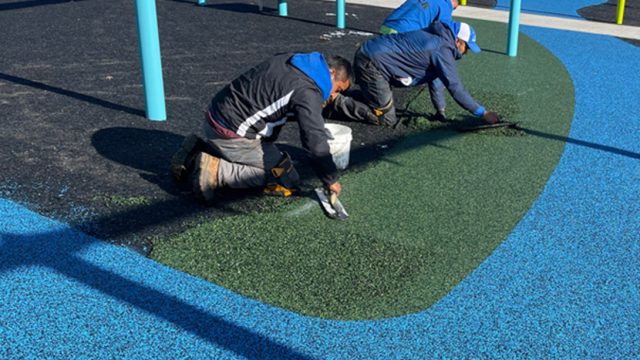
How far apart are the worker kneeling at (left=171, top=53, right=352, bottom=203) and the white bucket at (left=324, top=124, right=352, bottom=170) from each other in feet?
1.46

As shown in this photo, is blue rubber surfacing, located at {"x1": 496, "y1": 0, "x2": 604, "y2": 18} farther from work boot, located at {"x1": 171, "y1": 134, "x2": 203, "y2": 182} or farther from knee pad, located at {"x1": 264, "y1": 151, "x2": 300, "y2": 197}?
work boot, located at {"x1": 171, "y1": 134, "x2": 203, "y2": 182}

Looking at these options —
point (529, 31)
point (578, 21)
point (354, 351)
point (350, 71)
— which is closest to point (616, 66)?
point (529, 31)

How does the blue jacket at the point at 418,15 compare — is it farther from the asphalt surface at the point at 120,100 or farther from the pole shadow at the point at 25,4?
the pole shadow at the point at 25,4

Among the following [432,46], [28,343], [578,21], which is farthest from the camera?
[578,21]

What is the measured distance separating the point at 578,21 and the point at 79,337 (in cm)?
1143

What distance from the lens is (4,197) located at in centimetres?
479

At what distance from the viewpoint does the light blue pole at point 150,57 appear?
616 centimetres

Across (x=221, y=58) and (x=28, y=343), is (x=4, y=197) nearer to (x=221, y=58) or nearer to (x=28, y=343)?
(x=28, y=343)

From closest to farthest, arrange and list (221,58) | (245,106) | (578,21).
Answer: (245,106) < (221,58) < (578,21)

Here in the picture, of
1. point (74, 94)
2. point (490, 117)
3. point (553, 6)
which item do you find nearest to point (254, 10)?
point (74, 94)

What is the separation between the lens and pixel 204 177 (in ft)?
15.4

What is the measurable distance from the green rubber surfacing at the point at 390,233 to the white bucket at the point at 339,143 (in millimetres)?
129

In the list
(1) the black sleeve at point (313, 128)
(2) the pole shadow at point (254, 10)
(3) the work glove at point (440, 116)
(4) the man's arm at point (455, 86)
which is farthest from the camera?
(2) the pole shadow at point (254, 10)

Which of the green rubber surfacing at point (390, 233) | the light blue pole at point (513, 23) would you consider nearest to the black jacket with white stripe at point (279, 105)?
the green rubber surfacing at point (390, 233)
